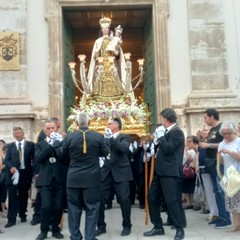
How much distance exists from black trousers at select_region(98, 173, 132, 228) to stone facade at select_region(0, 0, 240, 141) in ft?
19.1

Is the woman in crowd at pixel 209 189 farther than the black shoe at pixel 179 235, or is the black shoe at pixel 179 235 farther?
the woman in crowd at pixel 209 189

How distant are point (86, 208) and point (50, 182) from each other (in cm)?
87

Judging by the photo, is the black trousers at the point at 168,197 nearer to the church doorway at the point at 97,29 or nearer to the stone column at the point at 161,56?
the stone column at the point at 161,56

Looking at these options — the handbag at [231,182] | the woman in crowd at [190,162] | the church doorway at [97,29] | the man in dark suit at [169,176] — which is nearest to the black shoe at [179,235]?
the man in dark suit at [169,176]

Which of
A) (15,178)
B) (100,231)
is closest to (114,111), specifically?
(15,178)

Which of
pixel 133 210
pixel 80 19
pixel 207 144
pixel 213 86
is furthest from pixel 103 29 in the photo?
pixel 207 144

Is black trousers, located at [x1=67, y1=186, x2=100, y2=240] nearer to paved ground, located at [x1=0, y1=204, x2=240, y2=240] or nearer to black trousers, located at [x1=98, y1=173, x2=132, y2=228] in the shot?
paved ground, located at [x1=0, y1=204, x2=240, y2=240]

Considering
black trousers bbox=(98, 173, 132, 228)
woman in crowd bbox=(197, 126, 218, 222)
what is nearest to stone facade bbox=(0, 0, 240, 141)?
woman in crowd bbox=(197, 126, 218, 222)

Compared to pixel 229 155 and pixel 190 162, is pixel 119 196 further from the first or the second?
pixel 190 162

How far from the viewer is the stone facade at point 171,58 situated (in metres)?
13.0

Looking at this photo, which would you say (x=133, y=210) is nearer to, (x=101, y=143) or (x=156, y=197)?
(x=156, y=197)

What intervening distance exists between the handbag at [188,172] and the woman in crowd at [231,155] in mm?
2503

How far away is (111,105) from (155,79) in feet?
4.97

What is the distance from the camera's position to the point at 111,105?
13078 mm
